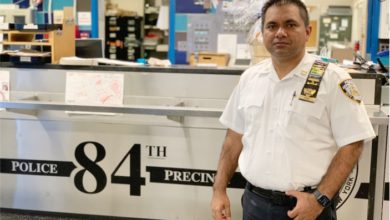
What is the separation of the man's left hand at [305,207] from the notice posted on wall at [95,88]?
1.38 meters

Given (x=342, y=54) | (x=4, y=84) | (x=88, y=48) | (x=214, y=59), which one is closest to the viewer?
(x=4, y=84)

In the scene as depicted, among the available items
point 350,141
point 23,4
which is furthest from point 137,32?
point 350,141

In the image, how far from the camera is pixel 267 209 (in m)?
1.69

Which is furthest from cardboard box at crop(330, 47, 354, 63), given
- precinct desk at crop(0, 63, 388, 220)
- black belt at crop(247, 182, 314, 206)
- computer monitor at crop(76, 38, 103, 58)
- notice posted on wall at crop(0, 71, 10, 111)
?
notice posted on wall at crop(0, 71, 10, 111)

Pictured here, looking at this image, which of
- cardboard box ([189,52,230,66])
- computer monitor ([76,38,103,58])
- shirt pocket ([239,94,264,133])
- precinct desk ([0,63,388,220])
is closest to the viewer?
shirt pocket ([239,94,264,133])

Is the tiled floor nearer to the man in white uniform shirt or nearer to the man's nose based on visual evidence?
the man in white uniform shirt

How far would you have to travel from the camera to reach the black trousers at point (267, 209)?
1.65 m

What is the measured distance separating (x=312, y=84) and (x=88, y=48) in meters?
2.32

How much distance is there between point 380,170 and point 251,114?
3.61ft

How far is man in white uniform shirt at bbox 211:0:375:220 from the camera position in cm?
158

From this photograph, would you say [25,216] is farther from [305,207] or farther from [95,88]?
[305,207]

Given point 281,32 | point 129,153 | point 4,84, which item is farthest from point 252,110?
point 4,84

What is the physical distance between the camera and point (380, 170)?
247 centimetres

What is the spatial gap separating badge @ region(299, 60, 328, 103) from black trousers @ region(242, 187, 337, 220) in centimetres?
37
